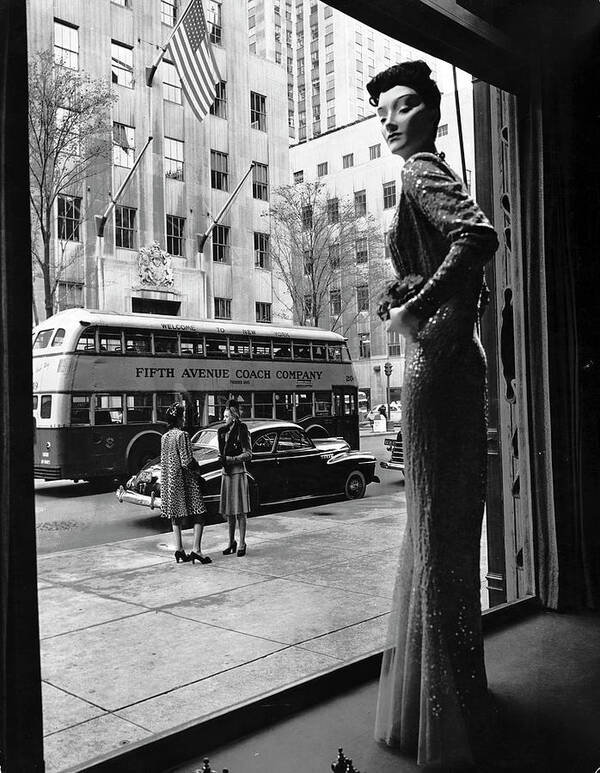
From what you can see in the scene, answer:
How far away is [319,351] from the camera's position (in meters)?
11.4

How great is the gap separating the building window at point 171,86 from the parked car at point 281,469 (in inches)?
200

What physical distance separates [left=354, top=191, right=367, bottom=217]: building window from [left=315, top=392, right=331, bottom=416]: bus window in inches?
119

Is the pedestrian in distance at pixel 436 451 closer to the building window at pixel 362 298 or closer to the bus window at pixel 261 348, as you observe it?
the bus window at pixel 261 348

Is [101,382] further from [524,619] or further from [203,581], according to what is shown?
[524,619]

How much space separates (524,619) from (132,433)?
21.9 feet

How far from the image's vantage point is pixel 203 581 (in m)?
5.92

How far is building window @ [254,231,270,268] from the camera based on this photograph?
10.8 metres

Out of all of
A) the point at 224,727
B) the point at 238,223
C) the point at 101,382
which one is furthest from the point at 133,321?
the point at 224,727

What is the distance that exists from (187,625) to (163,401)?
209 inches

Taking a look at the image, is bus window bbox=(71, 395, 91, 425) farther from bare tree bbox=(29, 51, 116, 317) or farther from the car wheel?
the car wheel

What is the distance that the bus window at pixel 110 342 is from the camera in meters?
9.39

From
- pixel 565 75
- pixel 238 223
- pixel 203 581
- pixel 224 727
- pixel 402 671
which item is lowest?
pixel 203 581

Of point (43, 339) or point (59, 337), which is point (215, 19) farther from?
point (43, 339)

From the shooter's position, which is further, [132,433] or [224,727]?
[132,433]
